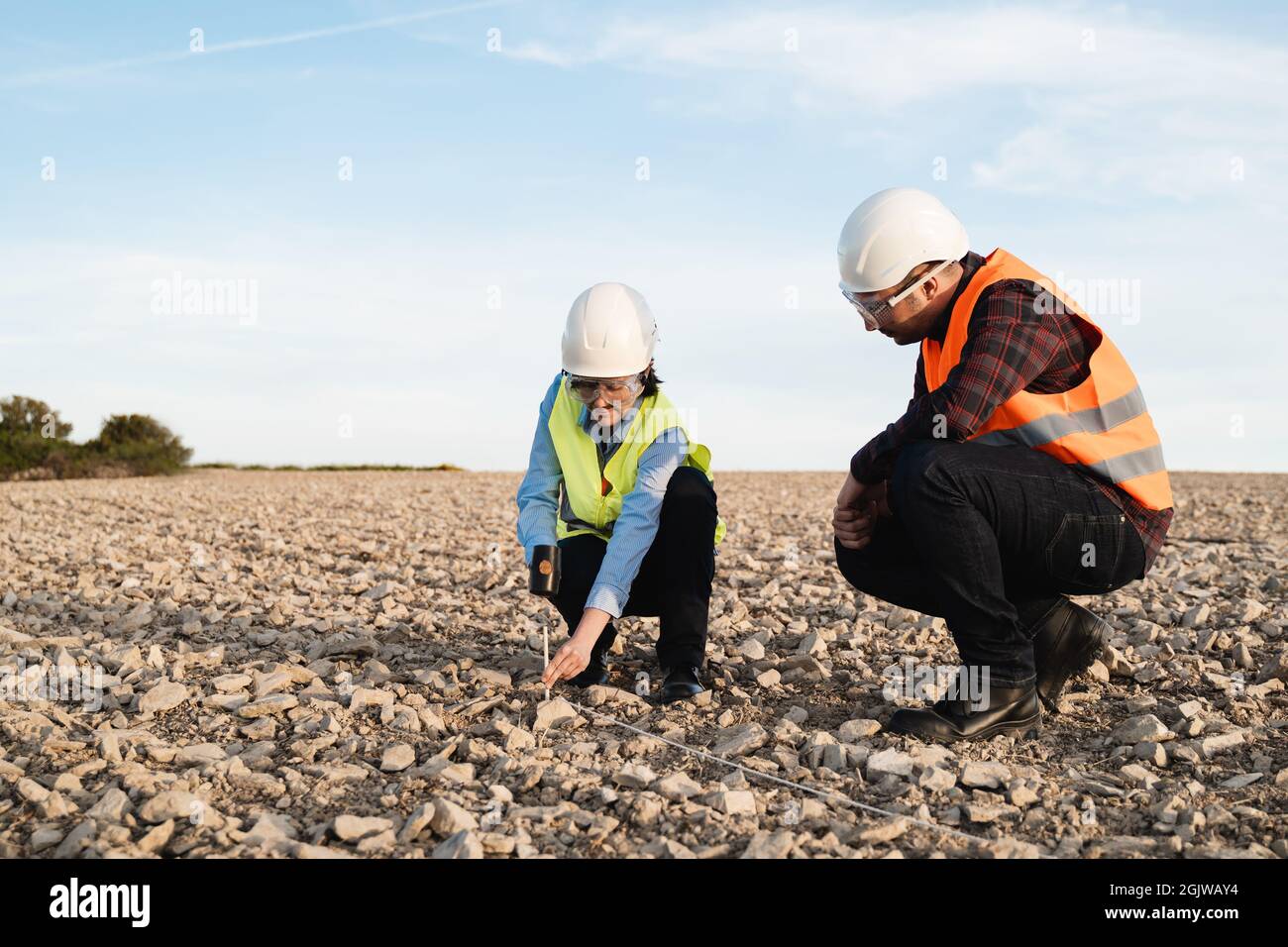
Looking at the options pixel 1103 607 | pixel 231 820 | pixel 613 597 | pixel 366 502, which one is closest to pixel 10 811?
pixel 231 820

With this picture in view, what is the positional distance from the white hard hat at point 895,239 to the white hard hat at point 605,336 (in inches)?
31.4

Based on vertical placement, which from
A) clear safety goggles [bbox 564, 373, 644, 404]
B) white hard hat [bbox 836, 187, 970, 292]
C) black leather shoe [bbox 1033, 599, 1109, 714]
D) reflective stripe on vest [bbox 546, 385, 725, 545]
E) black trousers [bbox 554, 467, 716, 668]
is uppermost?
white hard hat [bbox 836, 187, 970, 292]

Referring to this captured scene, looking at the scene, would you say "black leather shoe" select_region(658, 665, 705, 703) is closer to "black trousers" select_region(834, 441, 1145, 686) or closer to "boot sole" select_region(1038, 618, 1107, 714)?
"black trousers" select_region(834, 441, 1145, 686)

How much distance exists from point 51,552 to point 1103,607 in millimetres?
7135

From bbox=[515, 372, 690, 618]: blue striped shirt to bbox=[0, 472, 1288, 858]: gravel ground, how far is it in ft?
1.60

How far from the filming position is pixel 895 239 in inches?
151

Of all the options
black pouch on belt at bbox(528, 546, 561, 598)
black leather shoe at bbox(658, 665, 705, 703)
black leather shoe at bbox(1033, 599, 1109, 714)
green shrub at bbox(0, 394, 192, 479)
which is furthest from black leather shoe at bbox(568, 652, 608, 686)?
green shrub at bbox(0, 394, 192, 479)

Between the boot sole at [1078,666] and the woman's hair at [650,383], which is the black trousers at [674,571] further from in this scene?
the boot sole at [1078,666]

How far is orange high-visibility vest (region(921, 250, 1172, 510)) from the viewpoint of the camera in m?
3.79

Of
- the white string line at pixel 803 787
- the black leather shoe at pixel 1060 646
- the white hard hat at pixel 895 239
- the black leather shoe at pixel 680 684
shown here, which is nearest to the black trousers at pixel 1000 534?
the black leather shoe at pixel 1060 646

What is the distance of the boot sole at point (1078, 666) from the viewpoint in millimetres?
4219

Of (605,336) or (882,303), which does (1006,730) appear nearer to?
(882,303)

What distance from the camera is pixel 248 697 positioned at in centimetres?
436
